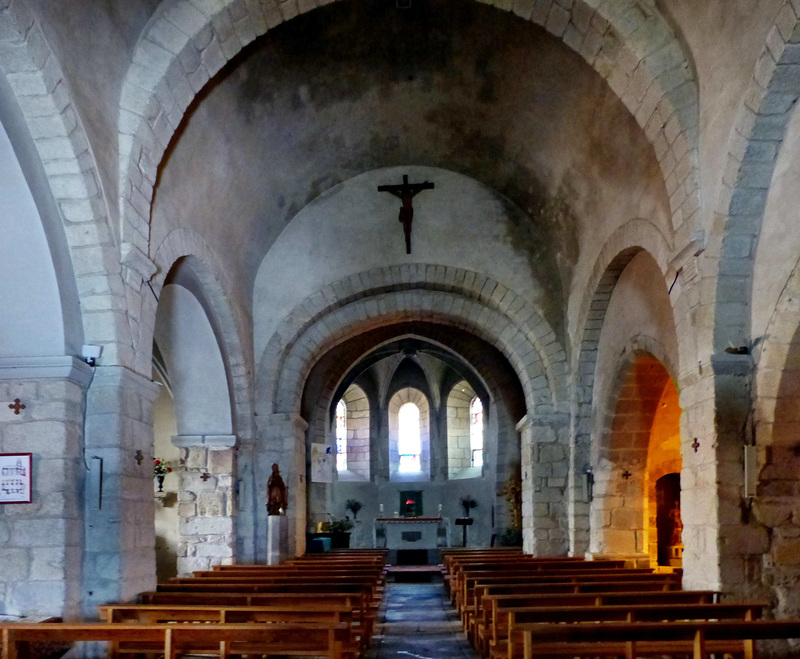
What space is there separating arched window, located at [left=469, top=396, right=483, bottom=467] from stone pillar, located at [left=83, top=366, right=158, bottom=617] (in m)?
16.5

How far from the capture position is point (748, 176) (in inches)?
252

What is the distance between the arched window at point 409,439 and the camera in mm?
23781

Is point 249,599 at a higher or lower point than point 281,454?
lower

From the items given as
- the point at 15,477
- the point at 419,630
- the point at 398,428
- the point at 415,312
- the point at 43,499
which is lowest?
the point at 419,630

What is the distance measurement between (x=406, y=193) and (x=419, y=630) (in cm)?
632

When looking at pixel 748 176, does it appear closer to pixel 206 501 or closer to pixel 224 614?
pixel 224 614

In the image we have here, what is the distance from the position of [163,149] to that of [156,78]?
2.12 ft

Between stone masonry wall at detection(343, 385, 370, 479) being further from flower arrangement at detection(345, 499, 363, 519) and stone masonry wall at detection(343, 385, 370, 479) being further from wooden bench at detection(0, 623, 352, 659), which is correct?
wooden bench at detection(0, 623, 352, 659)

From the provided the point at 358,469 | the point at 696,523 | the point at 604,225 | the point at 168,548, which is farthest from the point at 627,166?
the point at 358,469


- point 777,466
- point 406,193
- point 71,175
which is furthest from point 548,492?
point 71,175

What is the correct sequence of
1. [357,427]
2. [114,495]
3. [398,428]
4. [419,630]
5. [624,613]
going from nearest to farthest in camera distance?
[624,613]
[114,495]
[419,630]
[357,427]
[398,428]

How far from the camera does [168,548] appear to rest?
14.9 metres

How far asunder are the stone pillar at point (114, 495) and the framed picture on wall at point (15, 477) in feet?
1.45

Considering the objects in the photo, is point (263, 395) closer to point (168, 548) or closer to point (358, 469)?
point (168, 548)
